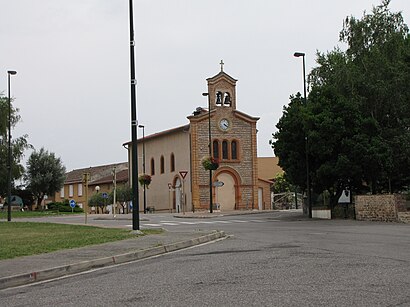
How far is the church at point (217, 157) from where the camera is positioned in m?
63.5

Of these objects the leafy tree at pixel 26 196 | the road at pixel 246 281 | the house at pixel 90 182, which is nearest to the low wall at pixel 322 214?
the road at pixel 246 281

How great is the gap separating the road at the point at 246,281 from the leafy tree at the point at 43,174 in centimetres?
6684

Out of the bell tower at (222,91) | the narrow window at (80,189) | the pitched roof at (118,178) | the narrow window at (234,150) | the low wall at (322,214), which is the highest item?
the bell tower at (222,91)

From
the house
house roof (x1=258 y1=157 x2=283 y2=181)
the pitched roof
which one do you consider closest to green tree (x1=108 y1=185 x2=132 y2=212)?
the pitched roof

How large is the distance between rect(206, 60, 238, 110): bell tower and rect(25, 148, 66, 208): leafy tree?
25.8 m

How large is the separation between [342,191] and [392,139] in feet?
13.9

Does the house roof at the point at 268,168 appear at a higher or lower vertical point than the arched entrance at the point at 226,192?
higher

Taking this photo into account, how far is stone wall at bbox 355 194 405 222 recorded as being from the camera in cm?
3064

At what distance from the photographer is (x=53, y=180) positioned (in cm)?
8088

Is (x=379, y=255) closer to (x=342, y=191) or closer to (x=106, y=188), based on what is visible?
(x=342, y=191)

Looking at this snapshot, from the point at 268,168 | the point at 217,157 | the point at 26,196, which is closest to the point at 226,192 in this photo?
the point at 217,157

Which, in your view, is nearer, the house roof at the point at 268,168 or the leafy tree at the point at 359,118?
the leafy tree at the point at 359,118

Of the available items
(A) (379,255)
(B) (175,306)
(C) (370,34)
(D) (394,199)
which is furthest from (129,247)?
(C) (370,34)

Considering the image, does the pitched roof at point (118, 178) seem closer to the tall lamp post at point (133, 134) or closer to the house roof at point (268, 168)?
the house roof at point (268, 168)
